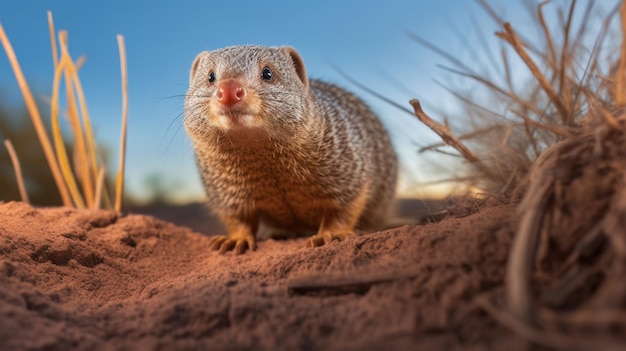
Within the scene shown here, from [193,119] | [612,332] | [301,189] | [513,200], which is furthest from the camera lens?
[301,189]

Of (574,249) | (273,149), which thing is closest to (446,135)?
(273,149)

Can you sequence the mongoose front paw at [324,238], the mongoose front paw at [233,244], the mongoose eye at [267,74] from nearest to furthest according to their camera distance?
the mongoose eye at [267,74] < the mongoose front paw at [324,238] < the mongoose front paw at [233,244]

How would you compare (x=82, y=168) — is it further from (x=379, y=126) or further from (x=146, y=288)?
(x=379, y=126)

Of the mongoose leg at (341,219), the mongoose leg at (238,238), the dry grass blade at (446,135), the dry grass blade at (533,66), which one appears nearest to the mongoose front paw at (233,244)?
the mongoose leg at (238,238)

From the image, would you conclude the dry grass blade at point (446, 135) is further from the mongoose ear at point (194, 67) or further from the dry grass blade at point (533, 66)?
the mongoose ear at point (194, 67)

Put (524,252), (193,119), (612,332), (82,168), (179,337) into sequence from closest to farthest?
1. (612,332)
2. (524,252)
3. (179,337)
4. (193,119)
5. (82,168)

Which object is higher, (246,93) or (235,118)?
(246,93)

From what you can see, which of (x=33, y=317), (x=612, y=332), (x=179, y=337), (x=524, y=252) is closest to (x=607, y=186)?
(x=524, y=252)

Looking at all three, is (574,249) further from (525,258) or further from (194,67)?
(194,67)
